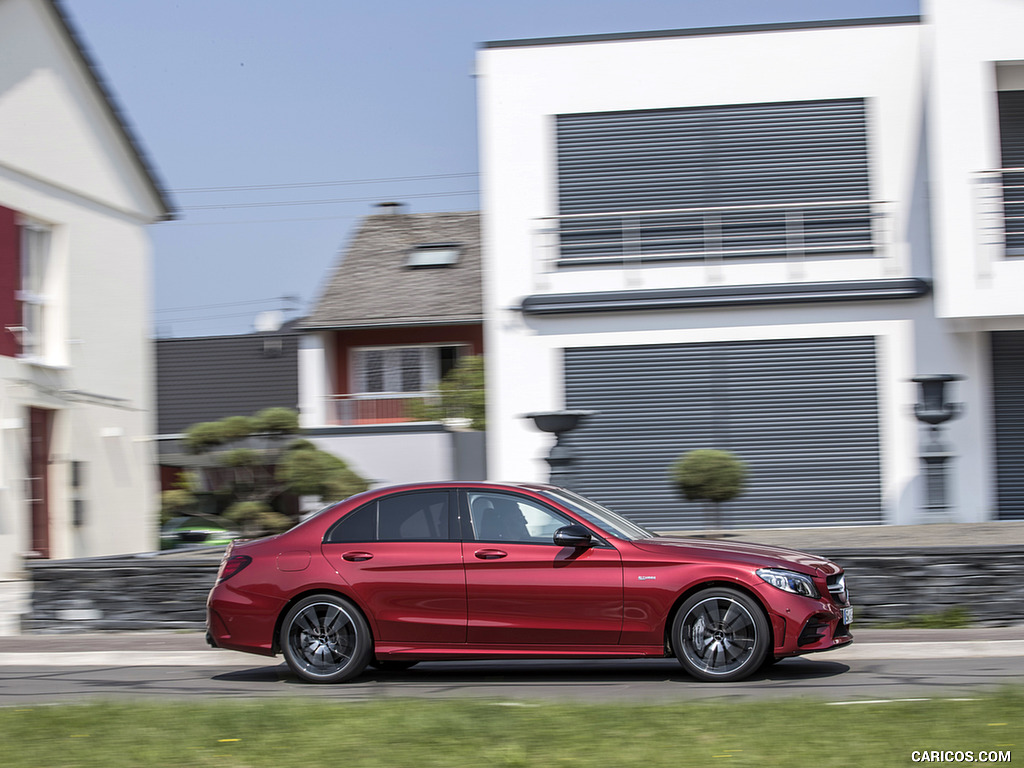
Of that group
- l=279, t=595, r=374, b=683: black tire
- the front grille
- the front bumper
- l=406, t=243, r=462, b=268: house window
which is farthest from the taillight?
l=406, t=243, r=462, b=268: house window

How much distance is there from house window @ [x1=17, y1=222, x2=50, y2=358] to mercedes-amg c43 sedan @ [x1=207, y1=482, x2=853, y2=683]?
35.0 feet

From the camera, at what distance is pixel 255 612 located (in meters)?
8.91

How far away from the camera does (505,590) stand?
8.58 m

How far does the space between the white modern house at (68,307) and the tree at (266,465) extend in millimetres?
1462

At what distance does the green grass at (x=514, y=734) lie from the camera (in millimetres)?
5645

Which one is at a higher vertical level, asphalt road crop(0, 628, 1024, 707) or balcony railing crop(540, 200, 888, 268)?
balcony railing crop(540, 200, 888, 268)

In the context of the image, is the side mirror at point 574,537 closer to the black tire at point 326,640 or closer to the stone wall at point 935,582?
the black tire at point 326,640

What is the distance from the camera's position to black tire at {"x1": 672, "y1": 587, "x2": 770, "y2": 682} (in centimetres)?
820

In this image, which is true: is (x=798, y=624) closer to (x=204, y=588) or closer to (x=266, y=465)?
(x=204, y=588)

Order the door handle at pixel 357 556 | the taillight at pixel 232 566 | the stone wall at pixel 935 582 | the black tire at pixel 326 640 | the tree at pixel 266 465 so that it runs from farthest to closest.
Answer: the tree at pixel 266 465 < the stone wall at pixel 935 582 < the taillight at pixel 232 566 < the door handle at pixel 357 556 < the black tire at pixel 326 640

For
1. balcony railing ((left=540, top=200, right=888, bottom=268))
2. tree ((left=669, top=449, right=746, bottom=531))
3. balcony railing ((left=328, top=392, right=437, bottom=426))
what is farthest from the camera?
balcony railing ((left=328, top=392, right=437, bottom=426))

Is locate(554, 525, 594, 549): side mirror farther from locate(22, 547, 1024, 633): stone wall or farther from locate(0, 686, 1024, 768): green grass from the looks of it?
locate(22, 547, 1024, 633): stone wall

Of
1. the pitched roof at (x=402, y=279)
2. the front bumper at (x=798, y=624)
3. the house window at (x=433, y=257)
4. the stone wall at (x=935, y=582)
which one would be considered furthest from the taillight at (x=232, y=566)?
the house window at (x=433, y=257)

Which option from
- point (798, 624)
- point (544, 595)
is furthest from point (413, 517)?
point (798, 624)
